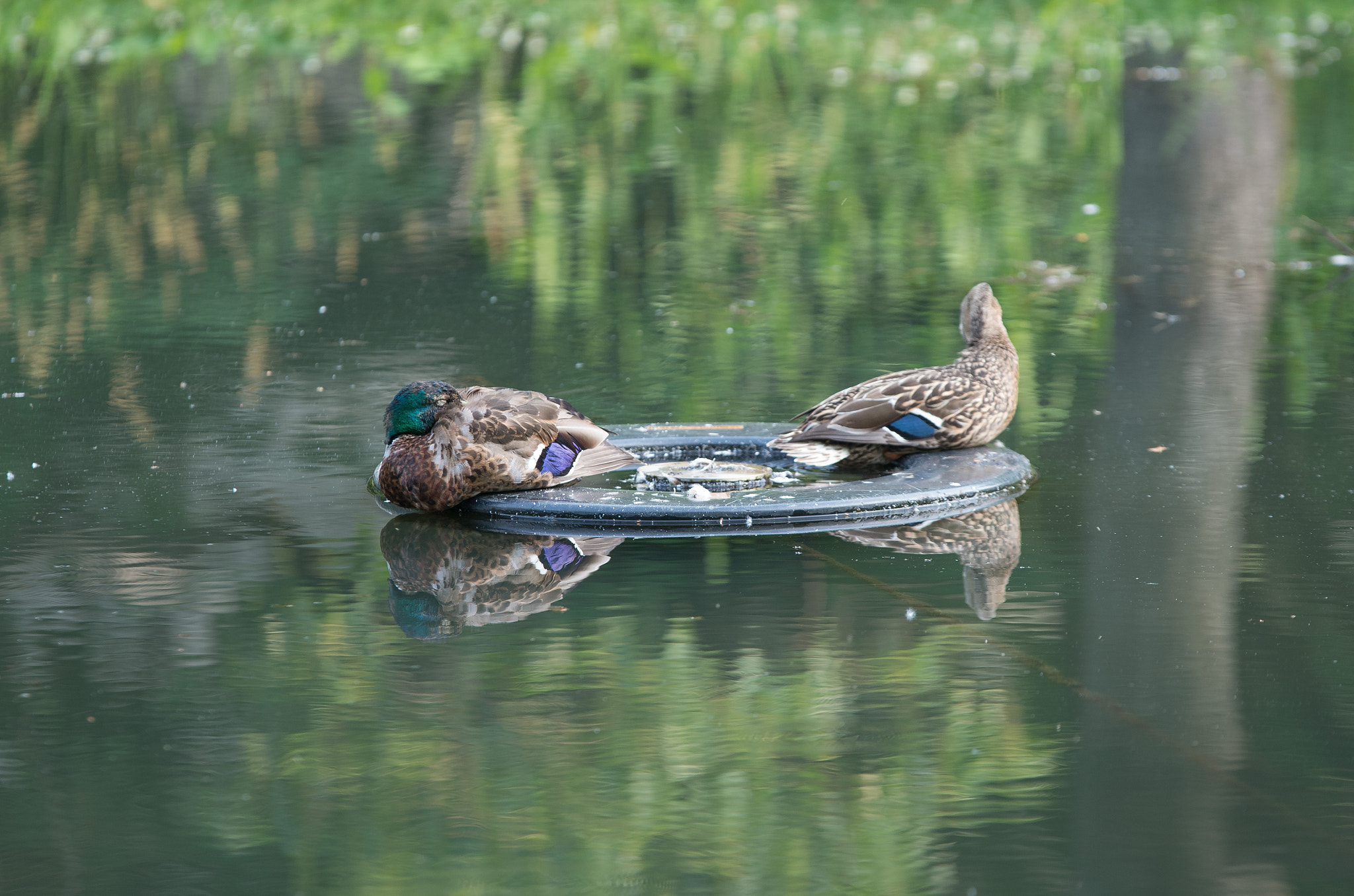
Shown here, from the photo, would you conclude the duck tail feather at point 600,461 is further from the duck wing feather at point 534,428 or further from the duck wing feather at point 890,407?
the duck wing feather at point 890,407

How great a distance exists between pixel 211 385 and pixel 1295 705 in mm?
5201

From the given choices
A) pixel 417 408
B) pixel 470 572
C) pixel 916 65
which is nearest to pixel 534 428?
pixel 417 408

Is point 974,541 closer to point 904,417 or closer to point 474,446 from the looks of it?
point 904,417

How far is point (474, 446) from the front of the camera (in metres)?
6.27

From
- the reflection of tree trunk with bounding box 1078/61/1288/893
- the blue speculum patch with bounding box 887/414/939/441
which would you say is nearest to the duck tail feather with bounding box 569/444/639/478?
the blue speculum patch with bounding box 887/414/939/441

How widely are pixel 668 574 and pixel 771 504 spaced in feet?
1.97

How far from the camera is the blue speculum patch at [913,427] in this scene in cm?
680

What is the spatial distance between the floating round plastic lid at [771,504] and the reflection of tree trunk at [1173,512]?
41 centimetres

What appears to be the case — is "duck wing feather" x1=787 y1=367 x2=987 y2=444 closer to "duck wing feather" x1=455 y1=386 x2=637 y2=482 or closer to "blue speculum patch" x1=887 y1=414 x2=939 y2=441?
"blue speculum patch" x1=887 y1=414 x2=939 y2=441

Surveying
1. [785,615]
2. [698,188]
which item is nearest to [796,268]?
[698,188]

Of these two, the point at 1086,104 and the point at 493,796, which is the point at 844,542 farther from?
the point at 1086,104

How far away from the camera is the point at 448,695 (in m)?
4.76

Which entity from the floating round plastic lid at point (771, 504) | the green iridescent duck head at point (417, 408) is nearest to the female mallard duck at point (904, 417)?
the floating round plastic lid at point (771, 504)

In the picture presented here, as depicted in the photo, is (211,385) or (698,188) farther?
(698,188)
